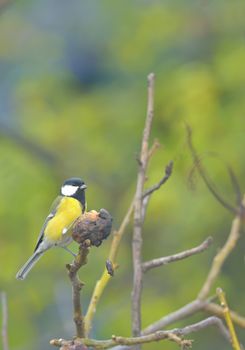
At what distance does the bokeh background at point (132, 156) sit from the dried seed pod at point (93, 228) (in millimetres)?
2261

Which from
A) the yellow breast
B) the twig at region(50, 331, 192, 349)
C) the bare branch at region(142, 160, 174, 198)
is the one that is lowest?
the twig at region(50, 331, 192, 349)

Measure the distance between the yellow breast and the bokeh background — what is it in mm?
1935

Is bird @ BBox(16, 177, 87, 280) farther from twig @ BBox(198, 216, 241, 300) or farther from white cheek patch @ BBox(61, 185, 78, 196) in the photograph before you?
twig @ BBox(198, 216, 241, 300)

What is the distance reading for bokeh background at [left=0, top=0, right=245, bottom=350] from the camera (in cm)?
427

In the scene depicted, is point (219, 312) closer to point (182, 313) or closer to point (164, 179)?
point (182, 313)

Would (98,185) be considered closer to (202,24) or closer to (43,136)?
(43,136)

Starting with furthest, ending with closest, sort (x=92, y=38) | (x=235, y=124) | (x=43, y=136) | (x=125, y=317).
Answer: (x=92, y=38)
(x=43, y=136)
(x=235, y=124)
(x=125, y=317)

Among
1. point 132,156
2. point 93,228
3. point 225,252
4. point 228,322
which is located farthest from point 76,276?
point 132,156

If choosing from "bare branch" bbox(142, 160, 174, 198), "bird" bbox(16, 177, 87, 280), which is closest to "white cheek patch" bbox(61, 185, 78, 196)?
"bird" bbox(16, 177, 87, 280)

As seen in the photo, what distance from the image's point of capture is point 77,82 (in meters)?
5.87

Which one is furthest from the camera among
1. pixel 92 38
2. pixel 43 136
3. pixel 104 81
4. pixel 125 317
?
pixel 92 38

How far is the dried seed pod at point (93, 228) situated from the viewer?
1157 millimetres

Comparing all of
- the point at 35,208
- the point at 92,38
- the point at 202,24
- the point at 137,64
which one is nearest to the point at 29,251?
the point at 35,208

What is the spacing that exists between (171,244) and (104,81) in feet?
5.20
